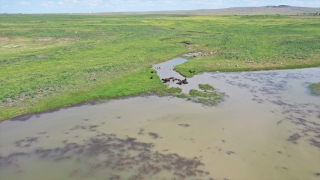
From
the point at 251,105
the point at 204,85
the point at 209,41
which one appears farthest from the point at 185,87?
the point at 209,41

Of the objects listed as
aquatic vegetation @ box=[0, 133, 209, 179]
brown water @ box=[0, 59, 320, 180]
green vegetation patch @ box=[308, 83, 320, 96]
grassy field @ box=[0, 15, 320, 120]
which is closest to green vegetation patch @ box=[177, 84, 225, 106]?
brown water @ box=[0, 59, 320, 180]

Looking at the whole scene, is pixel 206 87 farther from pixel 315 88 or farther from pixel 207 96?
pixel 315 88

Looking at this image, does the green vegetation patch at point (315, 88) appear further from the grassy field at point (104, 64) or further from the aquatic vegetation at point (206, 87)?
the aquatic vegetation at point (206, 87)

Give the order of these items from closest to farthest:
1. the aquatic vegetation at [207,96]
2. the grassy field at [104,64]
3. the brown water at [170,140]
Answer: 1. the brown water at [170,140]
2. the aquatic vegetation at [207,96]
3. the grassy field at [104,64]

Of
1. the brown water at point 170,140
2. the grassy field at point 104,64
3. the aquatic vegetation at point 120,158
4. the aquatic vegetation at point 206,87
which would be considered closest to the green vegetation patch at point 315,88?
the brown water at point 170,140

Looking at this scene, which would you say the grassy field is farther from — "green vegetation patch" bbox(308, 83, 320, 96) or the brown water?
"green vegetation patch" bbox(308, 83, 320, 96)

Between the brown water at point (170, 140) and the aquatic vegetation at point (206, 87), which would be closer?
the brown water at point (170, 140)

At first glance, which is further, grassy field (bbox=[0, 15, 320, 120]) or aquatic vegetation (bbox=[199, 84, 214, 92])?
aquatic vegetation (bbox=[199, 84, 214, 92])

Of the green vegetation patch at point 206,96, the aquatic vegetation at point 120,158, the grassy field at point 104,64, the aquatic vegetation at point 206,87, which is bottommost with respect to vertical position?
the aquatic vegetation at point 120,158

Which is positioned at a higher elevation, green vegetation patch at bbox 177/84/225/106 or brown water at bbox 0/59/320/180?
green vegetation patch at bbox 177/84/225/106
